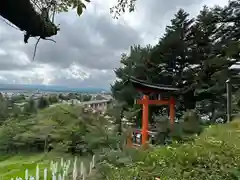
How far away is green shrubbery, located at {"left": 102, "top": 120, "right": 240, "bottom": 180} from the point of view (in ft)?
11.6

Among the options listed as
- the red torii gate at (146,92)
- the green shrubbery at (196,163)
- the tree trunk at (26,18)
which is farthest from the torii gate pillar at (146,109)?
the tree trunk at (26,18)

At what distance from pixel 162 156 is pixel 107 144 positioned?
11.8 feet

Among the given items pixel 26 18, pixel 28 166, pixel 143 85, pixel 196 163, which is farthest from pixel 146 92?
pixel 26 18

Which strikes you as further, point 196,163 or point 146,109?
point 146,109

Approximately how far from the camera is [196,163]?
12.6ft

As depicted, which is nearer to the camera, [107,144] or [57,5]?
[57,5]

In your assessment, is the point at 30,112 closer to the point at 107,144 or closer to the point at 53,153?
the point at 53,153

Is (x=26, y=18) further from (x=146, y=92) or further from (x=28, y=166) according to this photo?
(x=146, y=92)

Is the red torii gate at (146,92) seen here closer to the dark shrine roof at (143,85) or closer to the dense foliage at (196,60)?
the dark shrine roof at (143,85)

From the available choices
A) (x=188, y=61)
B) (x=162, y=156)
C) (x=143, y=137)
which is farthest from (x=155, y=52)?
(x=162, y=156)

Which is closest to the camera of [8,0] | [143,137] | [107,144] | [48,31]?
[8,0]

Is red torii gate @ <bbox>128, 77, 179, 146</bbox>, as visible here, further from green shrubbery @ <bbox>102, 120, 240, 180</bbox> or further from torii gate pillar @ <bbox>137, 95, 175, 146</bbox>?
green shrubbery @ <bbox>102, 120, 240, 180</bbox>

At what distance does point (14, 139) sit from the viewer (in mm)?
Result: 10734

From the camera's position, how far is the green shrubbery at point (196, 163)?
3532 millimetres
